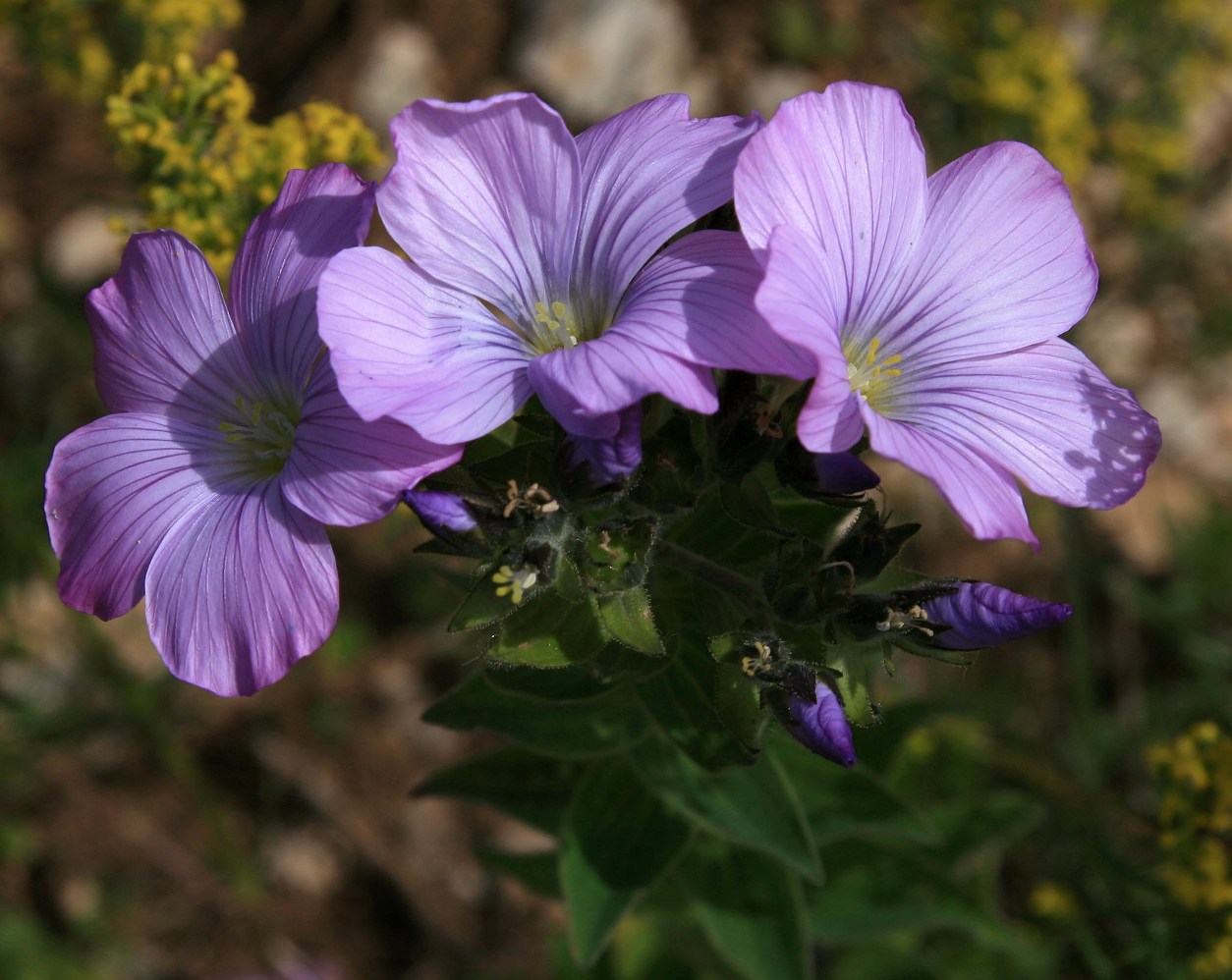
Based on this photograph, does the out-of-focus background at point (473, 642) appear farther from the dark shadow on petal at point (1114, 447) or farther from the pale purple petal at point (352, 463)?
the dark shadow on petal at point (1114, 447)

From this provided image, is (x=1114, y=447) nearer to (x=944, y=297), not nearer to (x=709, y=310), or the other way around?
(x=944, y=297)

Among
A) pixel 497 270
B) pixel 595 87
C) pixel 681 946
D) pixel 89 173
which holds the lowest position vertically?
pixel 681 946

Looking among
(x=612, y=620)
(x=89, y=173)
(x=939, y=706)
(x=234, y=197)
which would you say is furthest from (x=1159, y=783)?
(x=89, y=173)

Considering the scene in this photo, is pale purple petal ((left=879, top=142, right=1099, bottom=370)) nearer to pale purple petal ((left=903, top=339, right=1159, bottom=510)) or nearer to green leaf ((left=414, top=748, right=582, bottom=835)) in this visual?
pale purple petal ((left=903, top=339, right=1159, bottom=510))

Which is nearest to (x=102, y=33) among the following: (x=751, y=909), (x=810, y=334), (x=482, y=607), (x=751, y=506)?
(x=482, y=607)

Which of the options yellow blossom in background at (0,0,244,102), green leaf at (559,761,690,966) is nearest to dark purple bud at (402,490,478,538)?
green leaf at (559,761,690,966)

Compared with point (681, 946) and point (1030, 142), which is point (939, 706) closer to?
point (681, 946)
